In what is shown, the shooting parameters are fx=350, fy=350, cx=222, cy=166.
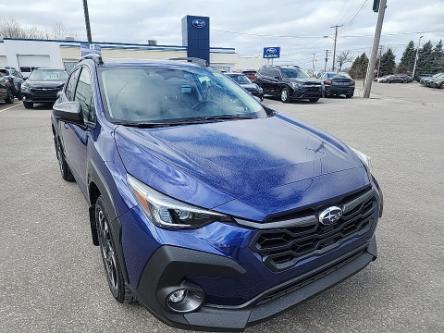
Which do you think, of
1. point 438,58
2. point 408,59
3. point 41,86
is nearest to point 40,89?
point 41,86

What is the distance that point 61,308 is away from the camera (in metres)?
2.42

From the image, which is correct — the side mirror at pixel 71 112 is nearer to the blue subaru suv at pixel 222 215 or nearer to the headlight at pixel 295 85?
the blue subaru suv at pixel 222 215

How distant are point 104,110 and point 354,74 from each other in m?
91.4

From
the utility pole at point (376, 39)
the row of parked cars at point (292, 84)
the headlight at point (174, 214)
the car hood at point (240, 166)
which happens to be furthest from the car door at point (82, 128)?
the utility pole at point (376, 39)

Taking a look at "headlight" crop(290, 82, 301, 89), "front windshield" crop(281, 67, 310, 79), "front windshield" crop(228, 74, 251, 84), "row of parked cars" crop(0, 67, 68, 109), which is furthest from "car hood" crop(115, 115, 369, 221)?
"front windshield" crop(281, 67, 310, 79)

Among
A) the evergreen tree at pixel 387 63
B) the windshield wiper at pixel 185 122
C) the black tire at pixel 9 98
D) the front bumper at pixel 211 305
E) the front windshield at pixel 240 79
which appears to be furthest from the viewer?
the evergreen tree at pixel 387 63

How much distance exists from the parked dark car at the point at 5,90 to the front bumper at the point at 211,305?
16255 millimetres

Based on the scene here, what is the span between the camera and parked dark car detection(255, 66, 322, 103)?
1695cm

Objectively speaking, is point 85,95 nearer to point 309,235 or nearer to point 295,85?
point 309,235

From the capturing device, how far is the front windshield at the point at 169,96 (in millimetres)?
2881

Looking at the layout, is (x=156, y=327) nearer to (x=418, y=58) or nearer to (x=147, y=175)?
(x=147, y=175)

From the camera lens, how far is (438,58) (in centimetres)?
8469

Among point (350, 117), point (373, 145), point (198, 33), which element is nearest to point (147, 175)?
point (373, 145)

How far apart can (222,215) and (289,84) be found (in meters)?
16.3
